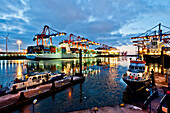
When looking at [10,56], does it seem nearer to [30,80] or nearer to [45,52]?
[45,52]

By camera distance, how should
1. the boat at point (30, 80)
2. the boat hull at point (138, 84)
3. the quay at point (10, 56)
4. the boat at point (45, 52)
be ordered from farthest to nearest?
the quay at point (10, 56), the boat at point (45, 52), the boat at point (30, 80), the boat hull at point (138, 84)

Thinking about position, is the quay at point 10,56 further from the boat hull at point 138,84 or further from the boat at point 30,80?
the boat hull at point 138,84

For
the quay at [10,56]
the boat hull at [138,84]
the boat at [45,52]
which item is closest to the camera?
the boat hull at [138,84]

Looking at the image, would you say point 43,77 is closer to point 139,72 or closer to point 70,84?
point 70,84

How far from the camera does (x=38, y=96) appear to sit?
1338 cm

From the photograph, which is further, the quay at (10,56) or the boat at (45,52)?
the quay at (10,56)

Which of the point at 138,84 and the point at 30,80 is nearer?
the point at 138,84

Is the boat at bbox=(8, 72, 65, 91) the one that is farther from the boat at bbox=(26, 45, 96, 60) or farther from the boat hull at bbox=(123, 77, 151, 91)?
the boat at bbox=(26, 45, 96, 60)


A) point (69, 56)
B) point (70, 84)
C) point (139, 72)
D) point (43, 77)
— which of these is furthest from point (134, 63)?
point (69, 56)

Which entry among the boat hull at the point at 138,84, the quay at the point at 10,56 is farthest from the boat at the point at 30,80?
the quay at the point at 10,56

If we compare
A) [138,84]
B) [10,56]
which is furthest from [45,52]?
[138,84]

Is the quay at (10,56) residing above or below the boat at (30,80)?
above

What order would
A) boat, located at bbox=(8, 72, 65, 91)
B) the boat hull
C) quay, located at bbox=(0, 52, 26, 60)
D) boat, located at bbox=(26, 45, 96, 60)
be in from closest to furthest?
the boat hull
boat, located at bbox=(8, 72, 65, 91)
boat, located at bbox=(26, 45, 96, 60)
quay, located at bbox=(0, 52, 26, 60)

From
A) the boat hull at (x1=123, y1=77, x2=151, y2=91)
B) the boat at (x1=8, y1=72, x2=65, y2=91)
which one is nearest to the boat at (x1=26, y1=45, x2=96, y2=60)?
the boat at (x1=8, y1=72, x2=65, y2=91)
